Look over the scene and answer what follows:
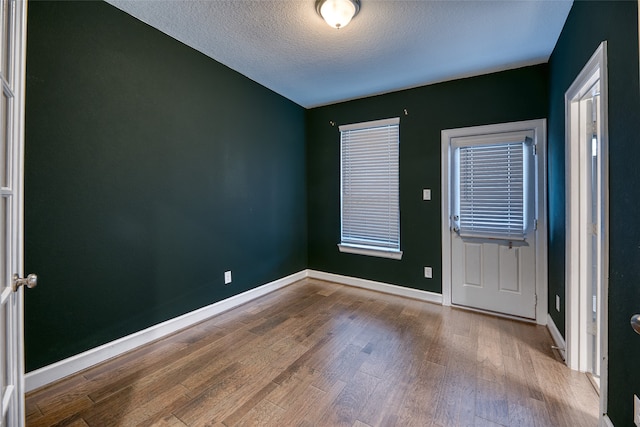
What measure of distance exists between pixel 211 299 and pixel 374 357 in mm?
1724

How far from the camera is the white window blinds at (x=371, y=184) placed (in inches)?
143

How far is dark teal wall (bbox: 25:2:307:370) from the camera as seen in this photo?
1.78 m

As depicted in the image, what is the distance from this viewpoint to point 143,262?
231 cm

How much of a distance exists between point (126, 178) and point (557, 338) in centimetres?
380

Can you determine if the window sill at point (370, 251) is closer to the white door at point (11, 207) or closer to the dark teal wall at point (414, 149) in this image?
the dark teal wall at point (414, 149)

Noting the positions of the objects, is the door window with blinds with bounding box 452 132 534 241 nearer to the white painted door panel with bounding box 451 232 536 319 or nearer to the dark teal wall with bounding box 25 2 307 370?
the white painted door panel with bounding box 451 232 536 319

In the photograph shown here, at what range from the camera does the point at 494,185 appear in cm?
294

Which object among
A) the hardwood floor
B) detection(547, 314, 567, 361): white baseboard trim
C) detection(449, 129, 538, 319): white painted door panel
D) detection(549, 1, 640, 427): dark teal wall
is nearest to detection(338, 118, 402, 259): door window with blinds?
detection(449, 129, 538, 319): white painted door panel

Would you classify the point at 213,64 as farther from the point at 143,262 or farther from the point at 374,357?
the point at 374,357

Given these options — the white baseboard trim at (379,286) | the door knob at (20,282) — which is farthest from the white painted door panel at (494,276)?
the door knob at (20,282)

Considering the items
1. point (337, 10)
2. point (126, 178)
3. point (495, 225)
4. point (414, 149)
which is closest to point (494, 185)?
point (495, 225)

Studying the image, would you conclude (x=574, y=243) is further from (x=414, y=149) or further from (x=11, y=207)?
(x=11, y=207)

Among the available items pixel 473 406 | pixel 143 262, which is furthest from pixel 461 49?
pixel 143 262

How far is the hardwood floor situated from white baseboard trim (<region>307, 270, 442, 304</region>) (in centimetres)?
54
